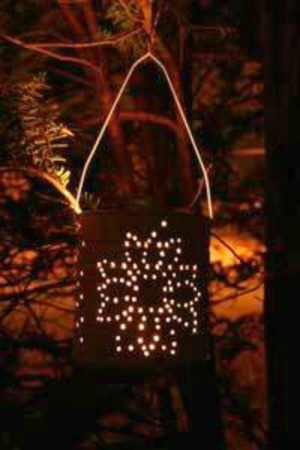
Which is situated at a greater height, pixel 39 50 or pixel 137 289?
pixel 39 50

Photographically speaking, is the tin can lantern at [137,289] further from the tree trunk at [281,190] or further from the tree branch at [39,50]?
the tree branch at [39,50]

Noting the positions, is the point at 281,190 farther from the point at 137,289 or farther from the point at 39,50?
the point at 39,50

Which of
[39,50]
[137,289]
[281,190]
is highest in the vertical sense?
[39,50]

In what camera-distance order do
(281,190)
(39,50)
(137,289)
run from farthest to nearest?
(39,50) < (281,190) < (137,289)

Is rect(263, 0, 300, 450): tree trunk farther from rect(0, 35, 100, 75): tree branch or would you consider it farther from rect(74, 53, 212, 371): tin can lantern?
rect(0, 35, 100, 75): tree branch

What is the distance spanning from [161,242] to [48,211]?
1.45m

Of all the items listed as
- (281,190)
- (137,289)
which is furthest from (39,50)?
(137,289)

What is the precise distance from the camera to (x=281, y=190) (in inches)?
90.9

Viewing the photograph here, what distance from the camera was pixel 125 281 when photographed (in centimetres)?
196

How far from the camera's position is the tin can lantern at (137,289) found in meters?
1.93

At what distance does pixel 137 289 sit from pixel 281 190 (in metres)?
0.52

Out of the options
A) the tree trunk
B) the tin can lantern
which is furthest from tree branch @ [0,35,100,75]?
the tin can lantern

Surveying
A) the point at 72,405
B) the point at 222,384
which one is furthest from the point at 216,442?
the point at 72,405

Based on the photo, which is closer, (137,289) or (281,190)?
(137,289)
